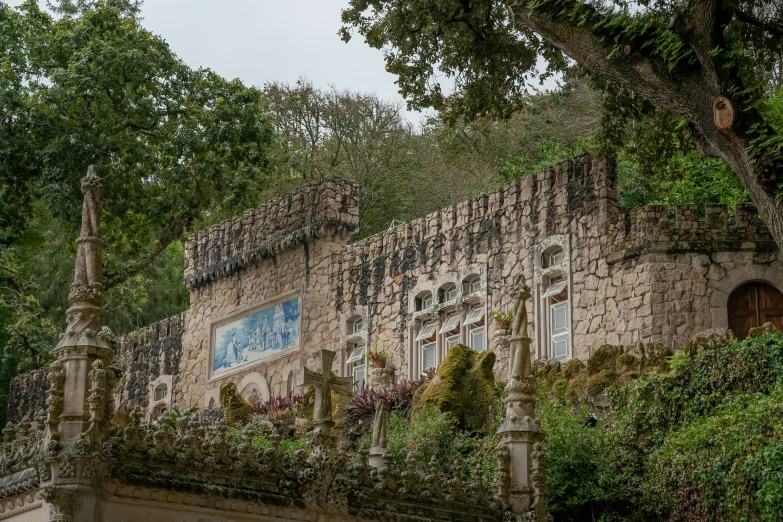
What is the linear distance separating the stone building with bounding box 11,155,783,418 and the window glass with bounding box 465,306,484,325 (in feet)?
0.11

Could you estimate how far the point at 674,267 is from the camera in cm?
2139

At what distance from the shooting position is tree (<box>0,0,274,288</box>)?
24625mm

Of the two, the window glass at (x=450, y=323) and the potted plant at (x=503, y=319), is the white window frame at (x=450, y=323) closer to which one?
the window glass at (x=450, y=323)

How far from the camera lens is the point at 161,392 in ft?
107

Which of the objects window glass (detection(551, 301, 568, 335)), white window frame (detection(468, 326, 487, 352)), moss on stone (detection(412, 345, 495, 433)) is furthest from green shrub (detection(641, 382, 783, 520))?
white window frame (detection(468, 326, 487, 352))

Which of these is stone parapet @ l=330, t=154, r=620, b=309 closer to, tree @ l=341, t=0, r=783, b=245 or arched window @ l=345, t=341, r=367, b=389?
arched window @ l=345, t=341, r=367, b=389

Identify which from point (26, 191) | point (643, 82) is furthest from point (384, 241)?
point (643, 82)

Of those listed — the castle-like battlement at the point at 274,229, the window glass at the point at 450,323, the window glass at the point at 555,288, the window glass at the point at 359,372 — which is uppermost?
the castle-like battlement at the point at 274,229

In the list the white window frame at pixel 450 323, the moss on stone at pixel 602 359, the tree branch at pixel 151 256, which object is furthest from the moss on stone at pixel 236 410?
the moss on stone at pixel 602 359

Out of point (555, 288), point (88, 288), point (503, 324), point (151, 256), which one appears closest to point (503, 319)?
point (503, 324)

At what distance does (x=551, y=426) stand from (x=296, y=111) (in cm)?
2647

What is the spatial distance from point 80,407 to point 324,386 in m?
3.30

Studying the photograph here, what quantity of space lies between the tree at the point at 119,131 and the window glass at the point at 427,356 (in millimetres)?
4956

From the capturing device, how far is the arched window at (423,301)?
2587cm
